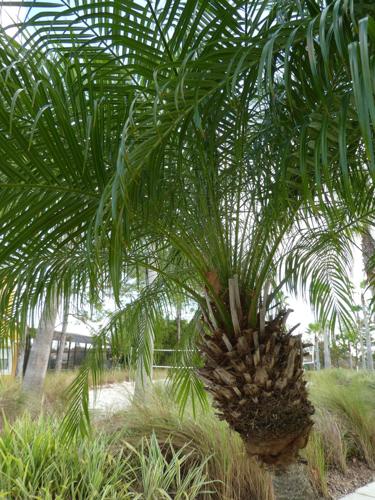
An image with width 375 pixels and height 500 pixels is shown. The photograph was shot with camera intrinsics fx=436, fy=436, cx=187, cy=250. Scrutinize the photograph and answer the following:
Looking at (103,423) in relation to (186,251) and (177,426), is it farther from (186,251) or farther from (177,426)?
(186,251)

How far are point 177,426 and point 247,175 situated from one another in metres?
3.37

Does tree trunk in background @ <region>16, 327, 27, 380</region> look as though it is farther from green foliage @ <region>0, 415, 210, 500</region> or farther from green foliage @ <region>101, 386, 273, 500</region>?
green foliage @ <region>101, 386, 273, 500</region>

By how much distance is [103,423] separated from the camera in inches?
225

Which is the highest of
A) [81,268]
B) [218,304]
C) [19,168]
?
[19,168]

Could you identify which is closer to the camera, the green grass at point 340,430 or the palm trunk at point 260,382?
the palm trunk at point 260,382

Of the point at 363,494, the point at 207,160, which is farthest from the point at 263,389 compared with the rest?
the point at 363,494

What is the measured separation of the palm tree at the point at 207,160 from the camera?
6.41 feet

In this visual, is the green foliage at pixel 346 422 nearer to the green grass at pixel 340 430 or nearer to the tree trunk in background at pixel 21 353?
the green grass at pixel 340 430

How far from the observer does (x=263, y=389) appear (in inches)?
117

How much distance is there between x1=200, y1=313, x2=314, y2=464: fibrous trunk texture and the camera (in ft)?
9.71

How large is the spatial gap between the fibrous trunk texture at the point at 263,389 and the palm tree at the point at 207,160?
10mm

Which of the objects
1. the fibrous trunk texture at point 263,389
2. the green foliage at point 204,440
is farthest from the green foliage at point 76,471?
the fibrous trunk texture at point 263,389

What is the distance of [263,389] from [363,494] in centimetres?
316

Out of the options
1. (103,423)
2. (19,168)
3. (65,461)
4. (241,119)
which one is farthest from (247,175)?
(103,423)
